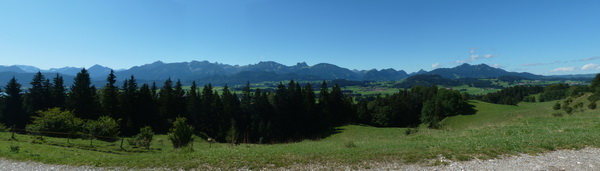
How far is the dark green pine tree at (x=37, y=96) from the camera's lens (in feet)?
179

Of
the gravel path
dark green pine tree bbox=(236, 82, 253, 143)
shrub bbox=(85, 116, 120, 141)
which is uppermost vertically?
the gravel path

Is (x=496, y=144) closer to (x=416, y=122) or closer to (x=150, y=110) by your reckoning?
(x=150, y=110)

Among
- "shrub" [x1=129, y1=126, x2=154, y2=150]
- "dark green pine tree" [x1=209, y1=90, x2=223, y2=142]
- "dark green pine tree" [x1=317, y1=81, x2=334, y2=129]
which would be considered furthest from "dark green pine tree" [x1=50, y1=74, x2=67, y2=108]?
"dark green pine tree" [x1=317, y1=81, x2=334, y2=129]

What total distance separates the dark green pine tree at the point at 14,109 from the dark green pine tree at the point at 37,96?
6.36 feet

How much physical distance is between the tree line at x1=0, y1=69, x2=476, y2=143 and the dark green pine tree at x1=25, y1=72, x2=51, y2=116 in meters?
0.12

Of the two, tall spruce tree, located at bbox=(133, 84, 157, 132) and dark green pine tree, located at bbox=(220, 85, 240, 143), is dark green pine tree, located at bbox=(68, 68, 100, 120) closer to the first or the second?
tall spruce tree, located at bbox=(133, 84, 157, 132)

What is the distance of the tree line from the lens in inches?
2151

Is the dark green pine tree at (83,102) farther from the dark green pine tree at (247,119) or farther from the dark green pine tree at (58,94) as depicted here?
the dark green pine tree at (247,119)

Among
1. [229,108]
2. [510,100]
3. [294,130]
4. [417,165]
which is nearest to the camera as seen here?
[417,165]

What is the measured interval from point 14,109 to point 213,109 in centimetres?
4094

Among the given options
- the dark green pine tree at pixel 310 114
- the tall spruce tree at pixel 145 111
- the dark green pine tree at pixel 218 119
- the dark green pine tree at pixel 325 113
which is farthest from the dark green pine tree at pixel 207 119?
the dark green pine tree at pixel 325 113

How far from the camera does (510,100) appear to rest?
119312 mm

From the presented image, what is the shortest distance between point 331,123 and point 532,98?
121 meters

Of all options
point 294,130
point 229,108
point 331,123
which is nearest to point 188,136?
point 229,108
